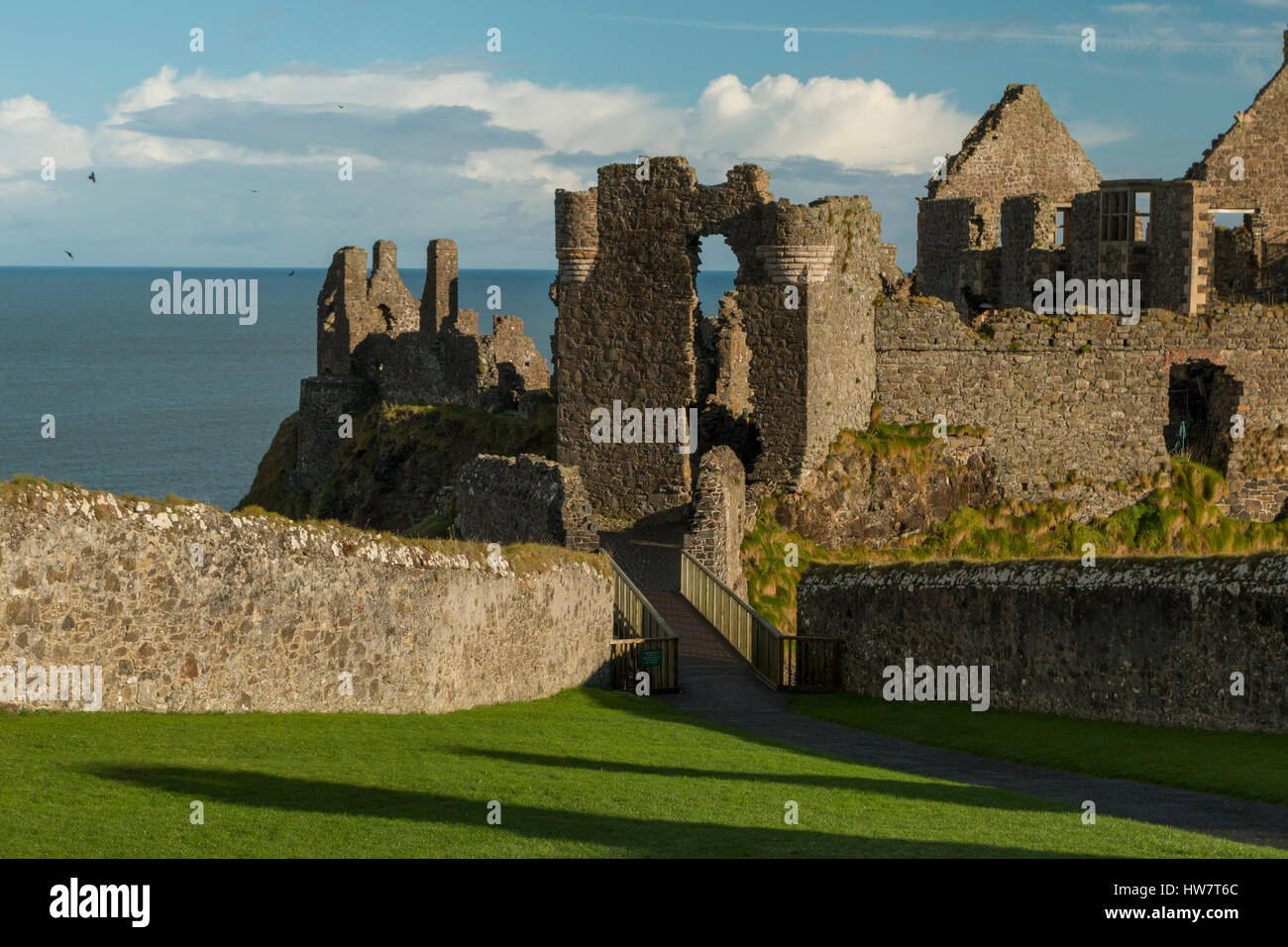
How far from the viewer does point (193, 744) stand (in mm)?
14938

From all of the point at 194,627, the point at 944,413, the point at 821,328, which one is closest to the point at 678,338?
the point at 821,328

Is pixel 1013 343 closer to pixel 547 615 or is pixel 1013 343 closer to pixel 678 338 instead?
pixel 678 338

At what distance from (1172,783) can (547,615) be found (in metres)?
8.99

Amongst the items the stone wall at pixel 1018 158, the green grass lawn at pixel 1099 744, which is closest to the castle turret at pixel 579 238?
the green grass lawn at pixel 1099 744

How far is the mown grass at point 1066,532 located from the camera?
36625 millimetres

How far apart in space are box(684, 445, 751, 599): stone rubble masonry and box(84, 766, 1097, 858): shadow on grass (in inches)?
730

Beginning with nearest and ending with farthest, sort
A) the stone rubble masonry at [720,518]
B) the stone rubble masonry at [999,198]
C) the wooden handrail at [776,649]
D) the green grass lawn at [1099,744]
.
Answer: the green grass lawn at [1099,744]
the wooden handrail at [776,649]
the stone rubble masonry at [720,518]
the stone rubble masonry at [999,198]

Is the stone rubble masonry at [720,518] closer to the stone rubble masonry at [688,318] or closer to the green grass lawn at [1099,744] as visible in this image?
the stone rubble masonry at [688,318]

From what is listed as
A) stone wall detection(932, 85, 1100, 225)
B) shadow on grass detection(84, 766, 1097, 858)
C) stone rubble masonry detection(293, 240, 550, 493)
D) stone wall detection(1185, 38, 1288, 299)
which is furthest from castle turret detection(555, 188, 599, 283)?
stone wall detection(1185, 38, 1288, 299)

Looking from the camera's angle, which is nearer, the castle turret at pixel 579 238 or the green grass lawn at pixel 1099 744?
the green grass lawn at pixel 1099 744
